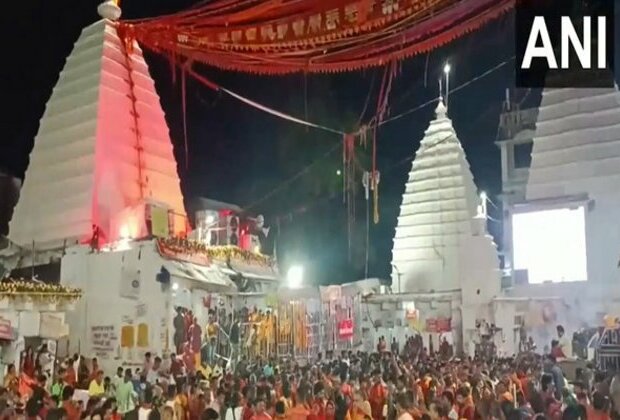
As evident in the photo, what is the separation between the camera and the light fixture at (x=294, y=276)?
46.6 feet

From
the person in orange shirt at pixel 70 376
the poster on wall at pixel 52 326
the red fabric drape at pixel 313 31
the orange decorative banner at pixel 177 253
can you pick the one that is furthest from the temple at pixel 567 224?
the poster on wall at pixel 52 326

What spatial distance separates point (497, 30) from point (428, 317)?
4886mm

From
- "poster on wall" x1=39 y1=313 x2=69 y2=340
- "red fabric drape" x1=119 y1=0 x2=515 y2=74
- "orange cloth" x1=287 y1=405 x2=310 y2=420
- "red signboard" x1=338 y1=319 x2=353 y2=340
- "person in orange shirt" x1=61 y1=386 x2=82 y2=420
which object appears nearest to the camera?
"person in orange shirt" x1=61 y1=386 x2=82 y2=420

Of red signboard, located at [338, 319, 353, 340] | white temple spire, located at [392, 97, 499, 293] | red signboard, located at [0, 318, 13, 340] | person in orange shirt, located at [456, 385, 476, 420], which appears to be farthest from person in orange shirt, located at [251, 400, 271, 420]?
white temple spire, located at [392, 97, 499, 293]

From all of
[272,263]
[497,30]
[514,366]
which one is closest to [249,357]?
[272,263]

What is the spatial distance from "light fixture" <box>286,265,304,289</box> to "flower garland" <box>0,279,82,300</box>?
201 inches

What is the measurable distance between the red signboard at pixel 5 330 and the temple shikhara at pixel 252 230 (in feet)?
0.60

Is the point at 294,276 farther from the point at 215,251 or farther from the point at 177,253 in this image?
the point at 177,253

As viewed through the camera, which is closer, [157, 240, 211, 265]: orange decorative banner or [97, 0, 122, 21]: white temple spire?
[157, 240, 211, 265]: orange decorative banner

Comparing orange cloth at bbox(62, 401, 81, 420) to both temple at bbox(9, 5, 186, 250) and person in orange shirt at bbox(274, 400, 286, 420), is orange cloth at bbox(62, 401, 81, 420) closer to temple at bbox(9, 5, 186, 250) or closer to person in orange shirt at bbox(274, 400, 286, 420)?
person in orange shirt at bbox(274, 400, 286, 420)

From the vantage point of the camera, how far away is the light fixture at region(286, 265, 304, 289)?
46.6 feet

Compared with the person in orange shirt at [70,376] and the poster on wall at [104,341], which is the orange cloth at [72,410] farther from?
the poster on wall at [104,341]

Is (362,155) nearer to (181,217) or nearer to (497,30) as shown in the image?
(181,217)

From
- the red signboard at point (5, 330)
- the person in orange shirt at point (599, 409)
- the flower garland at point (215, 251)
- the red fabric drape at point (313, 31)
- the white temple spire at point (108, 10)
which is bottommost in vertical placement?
the person in orange shirt at point (599, 409)
